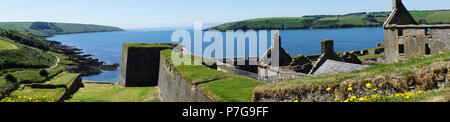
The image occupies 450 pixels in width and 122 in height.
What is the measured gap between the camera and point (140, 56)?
34.4 m

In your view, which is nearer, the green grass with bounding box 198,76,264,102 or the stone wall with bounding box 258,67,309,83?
the green grass with bounding box 198,76,264,102

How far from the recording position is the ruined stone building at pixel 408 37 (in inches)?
744

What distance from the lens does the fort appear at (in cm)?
909

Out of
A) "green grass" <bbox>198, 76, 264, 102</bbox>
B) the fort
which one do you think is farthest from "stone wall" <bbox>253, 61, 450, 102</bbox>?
"green grass" <bbox>198, 76, 264, 102</bbox>

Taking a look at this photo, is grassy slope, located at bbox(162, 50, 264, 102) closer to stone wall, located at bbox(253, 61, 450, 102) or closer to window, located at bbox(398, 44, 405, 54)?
stone wall, located at bbox(253, 61, 450, 102)

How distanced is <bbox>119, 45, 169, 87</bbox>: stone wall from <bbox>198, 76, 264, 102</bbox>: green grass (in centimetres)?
2317

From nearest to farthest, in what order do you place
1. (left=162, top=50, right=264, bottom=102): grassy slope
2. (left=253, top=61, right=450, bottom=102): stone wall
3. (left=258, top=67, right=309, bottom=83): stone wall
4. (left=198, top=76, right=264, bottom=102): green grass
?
(left=253, top=61, right=450, bottom=102): stone wall → (left=198, top=76, right=264, bottom=102): green grass → (left=162, top=50, right=264, bottom=102): grassy slope → (left=258, top=67, right=309, bottom=83): stone wall

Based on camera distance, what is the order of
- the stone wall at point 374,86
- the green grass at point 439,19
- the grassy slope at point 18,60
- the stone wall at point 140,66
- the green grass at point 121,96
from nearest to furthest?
1. the stone wall at point 374,86
2. the green grass at point 121,96
3. the stone wall at point 140,66
4. the grassy slope at point 18,60
5. the green grass at point 439,19

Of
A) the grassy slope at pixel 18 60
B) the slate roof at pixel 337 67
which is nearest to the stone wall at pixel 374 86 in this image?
the slate roof at pixel 337 67

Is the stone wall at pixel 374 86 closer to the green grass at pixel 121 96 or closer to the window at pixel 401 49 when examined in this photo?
the window at pixel 401 49

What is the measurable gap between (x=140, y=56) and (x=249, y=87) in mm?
25259
